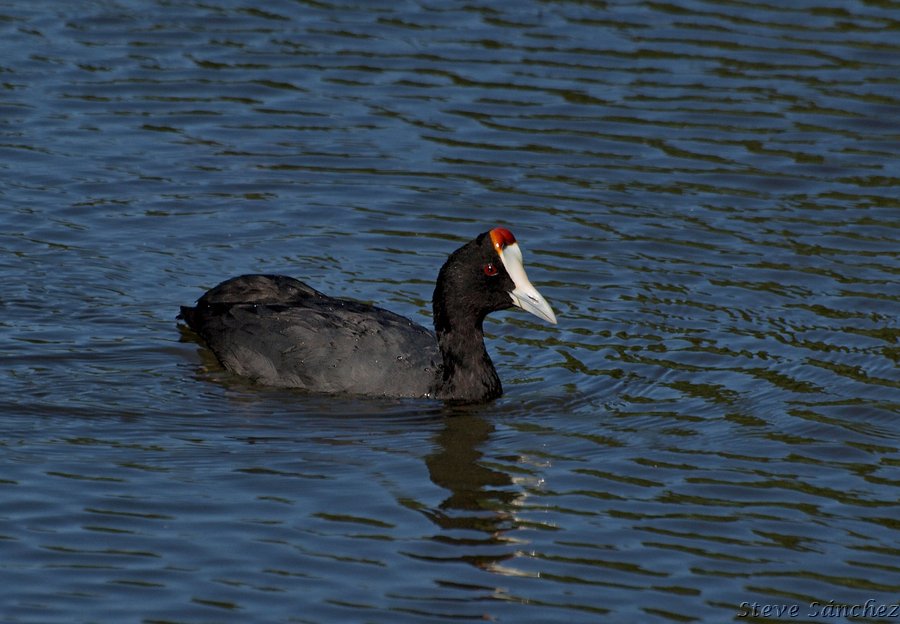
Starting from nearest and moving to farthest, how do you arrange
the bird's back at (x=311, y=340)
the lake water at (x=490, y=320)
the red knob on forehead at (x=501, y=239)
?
the lake water at (x=490, y=320), the red knob on forehead at (x=501, y=239), the bird's back at (x=311, y=340)

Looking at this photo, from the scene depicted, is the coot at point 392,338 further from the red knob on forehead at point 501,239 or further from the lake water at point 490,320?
→ the lake water at point 490,320

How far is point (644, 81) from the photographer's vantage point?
45.9ft

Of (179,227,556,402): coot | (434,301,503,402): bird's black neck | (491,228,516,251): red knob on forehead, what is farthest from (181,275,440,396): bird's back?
(491,228,516,251): red knob on forehead

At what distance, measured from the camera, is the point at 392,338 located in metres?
9.27

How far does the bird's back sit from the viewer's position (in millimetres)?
9203

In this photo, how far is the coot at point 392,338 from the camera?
9.09 metres

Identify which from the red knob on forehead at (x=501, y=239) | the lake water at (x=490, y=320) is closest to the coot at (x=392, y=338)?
the red knob on forehead at (x=501, y=239)

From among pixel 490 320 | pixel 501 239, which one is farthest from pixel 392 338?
pixel 490 320

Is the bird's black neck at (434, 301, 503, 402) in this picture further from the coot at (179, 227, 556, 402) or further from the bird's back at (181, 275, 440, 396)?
the bird's back at (181, 275, 440, 396)

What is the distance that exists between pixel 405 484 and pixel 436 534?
2.03 feet

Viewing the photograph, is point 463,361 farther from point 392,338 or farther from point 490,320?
point 490,320

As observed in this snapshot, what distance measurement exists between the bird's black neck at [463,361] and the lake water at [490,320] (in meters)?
0.11

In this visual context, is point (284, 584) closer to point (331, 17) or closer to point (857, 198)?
point (857, 198)

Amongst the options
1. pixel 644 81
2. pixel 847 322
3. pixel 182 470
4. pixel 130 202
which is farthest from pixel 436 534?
pixel 644 81
